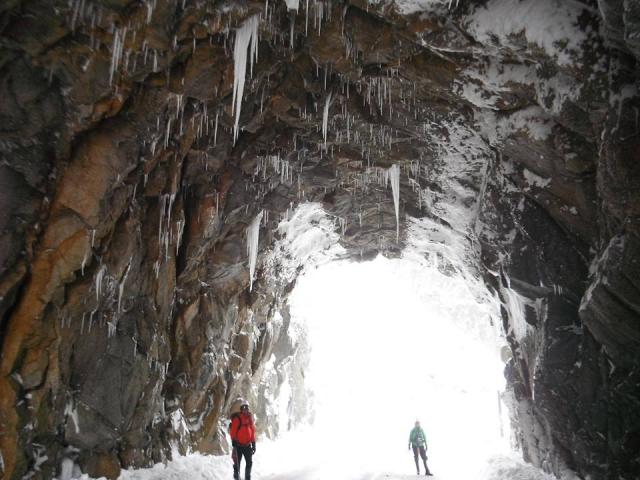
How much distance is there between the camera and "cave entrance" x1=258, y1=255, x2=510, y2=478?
32344mm

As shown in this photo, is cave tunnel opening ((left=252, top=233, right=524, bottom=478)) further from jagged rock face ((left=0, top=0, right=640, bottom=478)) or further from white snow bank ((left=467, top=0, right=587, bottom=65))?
white snow bank ((left=467, top=0, right=587, bottom=65))

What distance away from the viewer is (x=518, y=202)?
10133 mm

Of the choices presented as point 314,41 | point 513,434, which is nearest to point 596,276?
point 314,41

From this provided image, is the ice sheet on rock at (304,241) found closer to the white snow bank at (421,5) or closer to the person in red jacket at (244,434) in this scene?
the person in red jacket at (244,434)

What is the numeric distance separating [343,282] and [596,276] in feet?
165

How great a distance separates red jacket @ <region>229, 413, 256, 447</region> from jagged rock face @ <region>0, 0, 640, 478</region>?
2409mm

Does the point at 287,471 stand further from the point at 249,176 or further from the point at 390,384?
the point at 390,384

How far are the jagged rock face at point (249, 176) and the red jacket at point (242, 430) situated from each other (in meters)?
2.41

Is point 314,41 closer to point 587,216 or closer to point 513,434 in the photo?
point 587,216

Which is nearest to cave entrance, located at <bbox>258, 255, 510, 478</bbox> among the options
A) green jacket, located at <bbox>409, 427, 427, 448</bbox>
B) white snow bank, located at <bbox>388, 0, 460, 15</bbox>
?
green jacket, located at <bbox>409, 427, 427, 448</bbox>

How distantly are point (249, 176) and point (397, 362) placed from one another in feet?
146

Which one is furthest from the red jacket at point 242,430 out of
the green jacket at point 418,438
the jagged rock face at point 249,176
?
the green jacket at point 418,438

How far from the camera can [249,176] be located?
12.2 m

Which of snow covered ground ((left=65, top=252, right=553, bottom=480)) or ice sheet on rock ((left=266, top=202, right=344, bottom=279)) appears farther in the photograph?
ice sheet on rock ((left=266, top=202, right=344, bottom=279))
